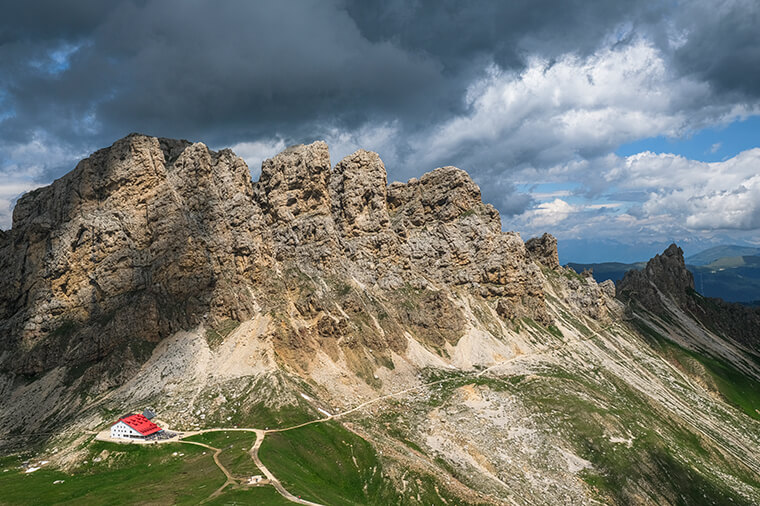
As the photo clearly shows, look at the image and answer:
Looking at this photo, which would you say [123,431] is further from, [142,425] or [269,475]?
[269,475]

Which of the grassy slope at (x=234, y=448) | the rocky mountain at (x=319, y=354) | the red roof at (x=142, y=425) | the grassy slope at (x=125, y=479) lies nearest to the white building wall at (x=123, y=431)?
the red roof at (x=142, y=425)

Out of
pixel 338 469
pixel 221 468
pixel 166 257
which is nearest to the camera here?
pixel 221 468

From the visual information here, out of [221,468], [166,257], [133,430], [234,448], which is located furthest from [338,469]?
[166,257]

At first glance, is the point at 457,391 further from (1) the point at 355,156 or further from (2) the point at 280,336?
(1) the point at 355,156

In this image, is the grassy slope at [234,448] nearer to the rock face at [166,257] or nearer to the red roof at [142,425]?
the red roof at [142,425]

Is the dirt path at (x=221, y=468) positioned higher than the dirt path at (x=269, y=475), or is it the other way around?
the dirt path at (x=221, y=468)

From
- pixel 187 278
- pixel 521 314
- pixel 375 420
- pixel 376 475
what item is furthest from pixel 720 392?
pixel 187 278
